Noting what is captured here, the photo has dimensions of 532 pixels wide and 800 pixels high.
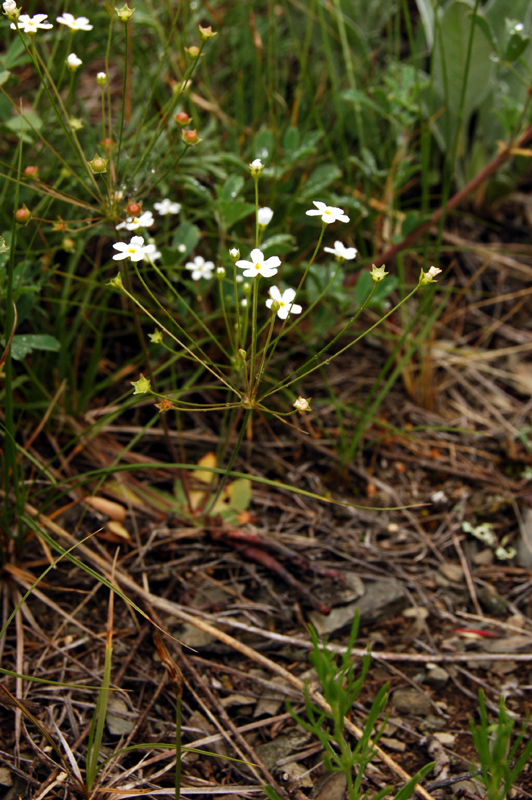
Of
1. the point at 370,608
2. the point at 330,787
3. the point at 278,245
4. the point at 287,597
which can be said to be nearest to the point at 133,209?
the point at 278,245

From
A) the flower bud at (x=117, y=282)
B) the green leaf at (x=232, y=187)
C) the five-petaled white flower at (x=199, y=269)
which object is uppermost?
the flower bud at (x=117, y=282)

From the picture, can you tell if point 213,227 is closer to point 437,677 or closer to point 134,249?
point 134,249

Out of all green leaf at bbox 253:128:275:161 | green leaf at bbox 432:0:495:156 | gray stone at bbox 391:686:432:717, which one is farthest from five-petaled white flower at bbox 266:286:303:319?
green leaf at bbox 432:0:495:156

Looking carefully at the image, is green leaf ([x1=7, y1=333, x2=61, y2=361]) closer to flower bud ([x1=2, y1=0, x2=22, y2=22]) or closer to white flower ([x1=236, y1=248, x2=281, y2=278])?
white flower ([x1=236, y1=248, x2=281, y2=278])

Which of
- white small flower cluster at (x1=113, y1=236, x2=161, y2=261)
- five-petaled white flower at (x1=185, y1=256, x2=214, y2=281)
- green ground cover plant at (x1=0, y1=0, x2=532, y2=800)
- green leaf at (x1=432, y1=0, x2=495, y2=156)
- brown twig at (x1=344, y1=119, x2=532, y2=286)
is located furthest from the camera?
green leaf at (x1=432, y1=0, x2=495, y2=156)

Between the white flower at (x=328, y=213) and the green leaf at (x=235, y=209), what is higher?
the white flower at (x=328, y=213)

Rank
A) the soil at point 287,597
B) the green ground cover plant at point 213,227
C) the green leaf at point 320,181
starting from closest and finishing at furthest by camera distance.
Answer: the soil at point 287,597
the green ground cover plant at point 213,227
the green leaf at point 320,181

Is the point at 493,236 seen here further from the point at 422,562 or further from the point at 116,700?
the point at 116,700

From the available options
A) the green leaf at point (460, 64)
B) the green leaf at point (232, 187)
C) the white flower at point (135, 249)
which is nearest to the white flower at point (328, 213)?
the white flower at point (135, 249)

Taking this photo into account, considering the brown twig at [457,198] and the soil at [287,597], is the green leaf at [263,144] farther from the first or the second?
the soil at [287,597]
